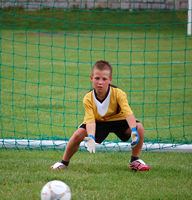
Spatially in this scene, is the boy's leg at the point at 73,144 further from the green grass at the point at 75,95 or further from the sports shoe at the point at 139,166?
the green grass at the point at 75,95

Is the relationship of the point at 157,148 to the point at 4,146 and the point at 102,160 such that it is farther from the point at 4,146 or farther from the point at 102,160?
the point at 4,146

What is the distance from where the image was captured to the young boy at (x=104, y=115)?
3064 millimetres

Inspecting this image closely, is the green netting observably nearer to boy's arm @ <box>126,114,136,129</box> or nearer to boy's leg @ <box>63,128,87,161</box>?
boy's leg @ <box>63,128,87,161</box>

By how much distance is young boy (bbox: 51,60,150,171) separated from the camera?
10.1ft

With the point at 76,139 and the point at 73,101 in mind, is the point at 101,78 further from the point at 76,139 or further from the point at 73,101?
the point at 73,101

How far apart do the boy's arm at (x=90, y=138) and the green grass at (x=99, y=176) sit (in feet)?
1.16

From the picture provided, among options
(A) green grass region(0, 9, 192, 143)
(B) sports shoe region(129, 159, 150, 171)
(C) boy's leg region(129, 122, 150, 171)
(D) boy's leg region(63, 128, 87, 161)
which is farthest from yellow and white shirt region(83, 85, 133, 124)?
(A) green grass region(0, 9, 192, 143)

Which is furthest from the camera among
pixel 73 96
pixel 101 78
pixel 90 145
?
pixel 73 96

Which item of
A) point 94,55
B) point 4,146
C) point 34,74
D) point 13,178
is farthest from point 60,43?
point 13,178

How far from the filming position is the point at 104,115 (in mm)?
3209

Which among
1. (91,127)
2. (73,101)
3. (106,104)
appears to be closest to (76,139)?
(91,127)

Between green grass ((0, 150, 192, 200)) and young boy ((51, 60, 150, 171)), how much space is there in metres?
0.20

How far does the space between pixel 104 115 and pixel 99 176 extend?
2.02 ft

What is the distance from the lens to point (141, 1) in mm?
26203
